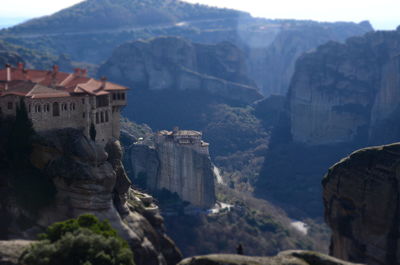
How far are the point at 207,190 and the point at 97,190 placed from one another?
80.4 metres

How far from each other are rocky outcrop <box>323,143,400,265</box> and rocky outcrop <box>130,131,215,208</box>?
70462 mm

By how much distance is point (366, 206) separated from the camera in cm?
8331

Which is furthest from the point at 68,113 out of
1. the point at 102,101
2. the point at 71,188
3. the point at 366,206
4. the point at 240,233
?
the point at 240,233

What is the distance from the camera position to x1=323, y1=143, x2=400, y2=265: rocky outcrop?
81.1 m

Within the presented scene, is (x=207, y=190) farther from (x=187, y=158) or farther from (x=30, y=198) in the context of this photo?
(x=30, y=198)

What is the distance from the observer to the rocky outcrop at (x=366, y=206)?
8106 centimetres

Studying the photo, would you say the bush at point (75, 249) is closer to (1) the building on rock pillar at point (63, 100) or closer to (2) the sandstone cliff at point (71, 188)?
(2) the sandstone cliff at point (71, 188)

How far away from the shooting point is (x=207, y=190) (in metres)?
159

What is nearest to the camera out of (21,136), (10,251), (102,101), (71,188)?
(10,251)

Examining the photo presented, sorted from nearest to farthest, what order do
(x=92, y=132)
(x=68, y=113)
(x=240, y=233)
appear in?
(x=68, y=113)
(x=92, y=132)
(x=240, y=233)

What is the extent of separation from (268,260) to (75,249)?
11.6 meters

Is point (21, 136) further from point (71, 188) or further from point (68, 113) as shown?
point (71, 188)

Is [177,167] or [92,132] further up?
[92,132]

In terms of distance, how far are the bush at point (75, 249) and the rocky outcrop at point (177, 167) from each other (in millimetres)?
98410
